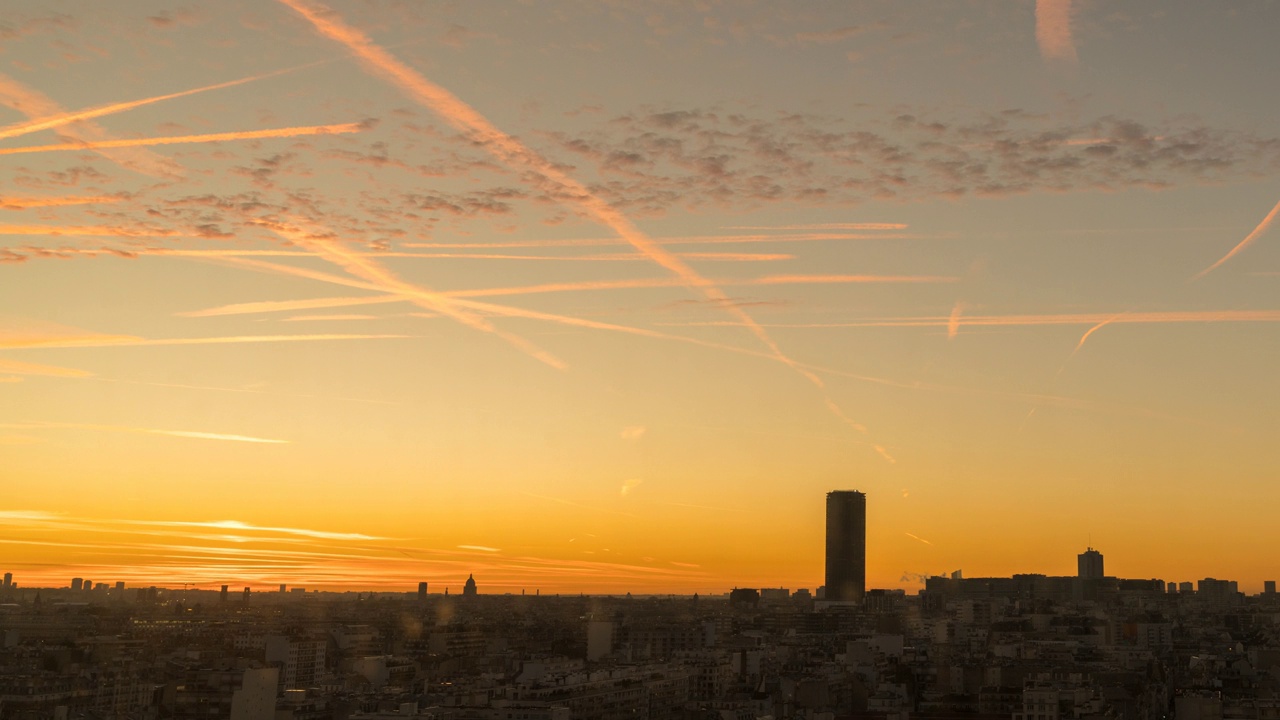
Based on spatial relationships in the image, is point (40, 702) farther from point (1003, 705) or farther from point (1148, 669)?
point (1148, 669)

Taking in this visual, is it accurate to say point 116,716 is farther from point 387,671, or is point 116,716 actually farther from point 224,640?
point 224,640

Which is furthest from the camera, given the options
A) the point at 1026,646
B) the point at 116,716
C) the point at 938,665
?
the point at 1026,646

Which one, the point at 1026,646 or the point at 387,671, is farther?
the point at 1026,646

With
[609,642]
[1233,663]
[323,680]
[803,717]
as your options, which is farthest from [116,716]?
[1233,663]

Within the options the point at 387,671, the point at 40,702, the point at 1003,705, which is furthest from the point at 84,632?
the point at 1003,705

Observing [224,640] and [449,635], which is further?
[449,635]

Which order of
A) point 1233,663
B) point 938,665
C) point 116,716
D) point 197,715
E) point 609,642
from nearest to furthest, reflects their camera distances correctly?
1. point 116,716
2. point 197,715
3. point 938,665
4. point 1233,663
5. point 609,642

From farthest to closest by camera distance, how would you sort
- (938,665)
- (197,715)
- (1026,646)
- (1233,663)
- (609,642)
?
(609,642), (1026,646), (1233,663), (938,665), (197,715)

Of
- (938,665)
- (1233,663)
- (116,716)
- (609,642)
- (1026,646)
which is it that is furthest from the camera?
(609,642)
